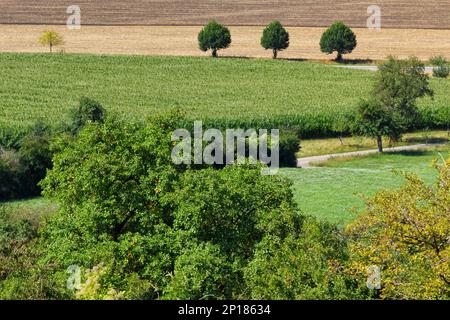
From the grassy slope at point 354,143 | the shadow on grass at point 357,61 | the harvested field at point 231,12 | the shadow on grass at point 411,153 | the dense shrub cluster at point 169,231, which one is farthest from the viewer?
the harvested field at point 231,12

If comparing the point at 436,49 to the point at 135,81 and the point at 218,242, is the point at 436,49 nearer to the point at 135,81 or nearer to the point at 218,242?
the point at 135,81

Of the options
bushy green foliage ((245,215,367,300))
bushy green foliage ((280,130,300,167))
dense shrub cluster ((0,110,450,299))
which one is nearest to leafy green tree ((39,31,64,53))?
bushy green foliage ((280,130,300,167))

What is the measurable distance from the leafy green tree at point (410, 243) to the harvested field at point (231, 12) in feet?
315

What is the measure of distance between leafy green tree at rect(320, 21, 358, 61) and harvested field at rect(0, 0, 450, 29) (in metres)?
11.4

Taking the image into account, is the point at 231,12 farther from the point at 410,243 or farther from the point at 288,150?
the point at 410,243

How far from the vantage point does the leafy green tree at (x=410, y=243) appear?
85.1 ft

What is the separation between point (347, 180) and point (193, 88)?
38.8 meters

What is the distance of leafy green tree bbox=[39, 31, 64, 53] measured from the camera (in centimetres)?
11181

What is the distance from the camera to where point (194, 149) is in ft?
123

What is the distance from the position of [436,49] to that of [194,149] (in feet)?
270

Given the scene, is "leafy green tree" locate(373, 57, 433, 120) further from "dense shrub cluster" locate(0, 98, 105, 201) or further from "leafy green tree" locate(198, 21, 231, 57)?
"leafy green tree" locate(198, 21, 231, 57)

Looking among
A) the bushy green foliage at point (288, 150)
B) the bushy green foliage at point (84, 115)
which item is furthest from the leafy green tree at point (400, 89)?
the bushy green foliage at point (84, 115)

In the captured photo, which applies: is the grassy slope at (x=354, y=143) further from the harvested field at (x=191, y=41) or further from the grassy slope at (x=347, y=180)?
the harvested field at (x=191, y=41)
